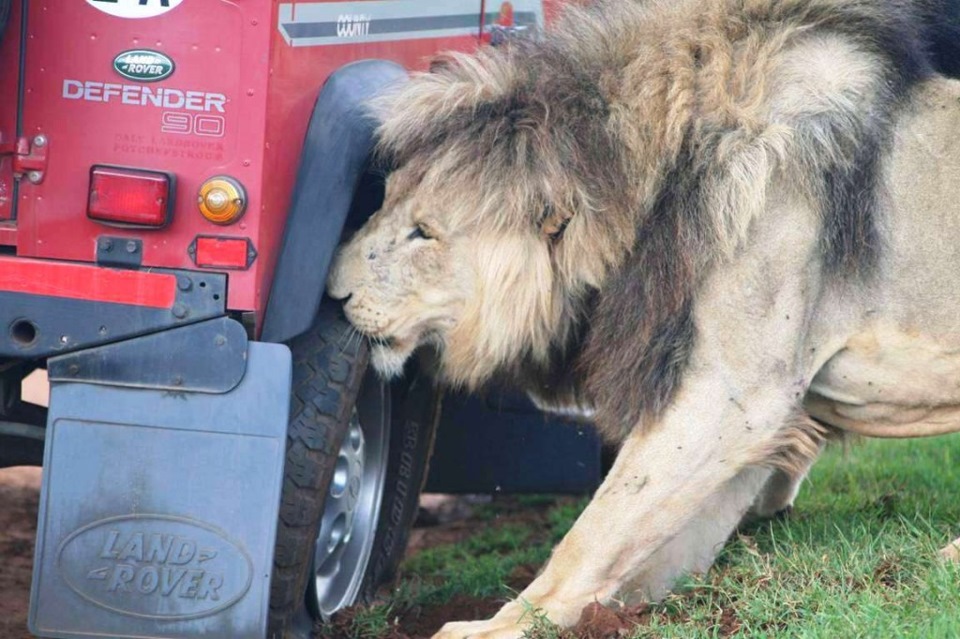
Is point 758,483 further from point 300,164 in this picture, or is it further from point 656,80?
point 300,164

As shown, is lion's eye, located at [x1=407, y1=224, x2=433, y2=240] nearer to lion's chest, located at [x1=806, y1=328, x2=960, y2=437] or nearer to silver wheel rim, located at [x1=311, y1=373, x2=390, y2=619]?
silver wheel rim, located at [x1=311, y1=373, x2=390, y2=619]

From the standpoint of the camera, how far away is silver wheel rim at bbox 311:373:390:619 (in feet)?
13.7

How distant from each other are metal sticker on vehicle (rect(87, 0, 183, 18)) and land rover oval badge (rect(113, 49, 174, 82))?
0.29 ft

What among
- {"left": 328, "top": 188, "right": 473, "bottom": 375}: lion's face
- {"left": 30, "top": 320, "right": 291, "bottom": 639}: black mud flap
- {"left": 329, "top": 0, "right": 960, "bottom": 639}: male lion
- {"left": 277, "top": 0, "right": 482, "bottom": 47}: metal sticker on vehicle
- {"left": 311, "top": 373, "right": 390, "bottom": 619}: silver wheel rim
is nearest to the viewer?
{"left": 30, "top": 320, "right": 291, "bottom": 639}: black mud flap

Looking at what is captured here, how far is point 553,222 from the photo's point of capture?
380cm

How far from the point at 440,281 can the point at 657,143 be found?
73cm

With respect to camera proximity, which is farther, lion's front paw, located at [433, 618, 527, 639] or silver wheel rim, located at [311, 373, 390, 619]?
silver wheel rim, located at [311, 373, 390, 619]

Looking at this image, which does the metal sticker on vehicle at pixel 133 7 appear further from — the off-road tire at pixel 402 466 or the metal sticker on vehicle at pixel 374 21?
the off-road tire at pixel 402 466

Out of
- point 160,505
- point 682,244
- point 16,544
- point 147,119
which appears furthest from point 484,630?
point 16,544

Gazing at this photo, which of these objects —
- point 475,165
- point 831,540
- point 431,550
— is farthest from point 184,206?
point 431,550

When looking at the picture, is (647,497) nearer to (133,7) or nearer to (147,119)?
(147,119)

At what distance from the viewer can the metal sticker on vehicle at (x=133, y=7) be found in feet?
10.9

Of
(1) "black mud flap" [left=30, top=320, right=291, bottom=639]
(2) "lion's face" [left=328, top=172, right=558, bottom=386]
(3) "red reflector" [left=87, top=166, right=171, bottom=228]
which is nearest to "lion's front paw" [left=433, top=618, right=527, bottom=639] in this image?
(1) "black mud flap" [left=30, top=320, right=291, bottom=639]

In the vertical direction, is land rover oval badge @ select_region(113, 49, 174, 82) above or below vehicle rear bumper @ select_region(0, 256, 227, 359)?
above
